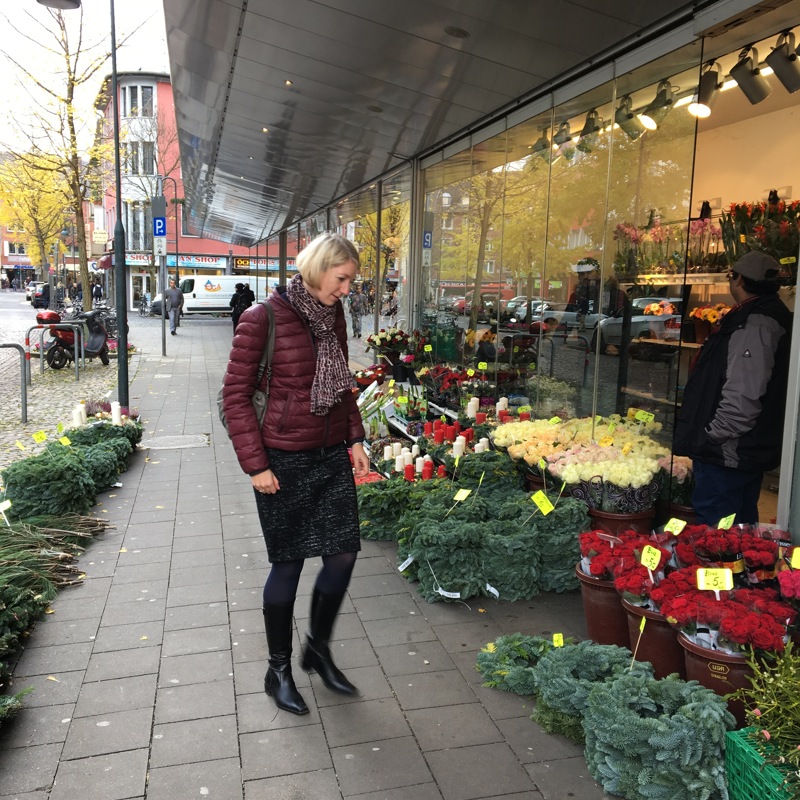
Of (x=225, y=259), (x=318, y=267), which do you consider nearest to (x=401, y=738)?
(x=318, y=267)

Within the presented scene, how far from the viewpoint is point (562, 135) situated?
6375 mm

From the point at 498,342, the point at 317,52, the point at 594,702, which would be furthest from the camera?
the point at 498,342

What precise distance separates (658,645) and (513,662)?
0.67 meters

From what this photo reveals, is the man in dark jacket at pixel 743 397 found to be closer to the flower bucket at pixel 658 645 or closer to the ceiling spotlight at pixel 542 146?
the flower bucket at pixel 658 645

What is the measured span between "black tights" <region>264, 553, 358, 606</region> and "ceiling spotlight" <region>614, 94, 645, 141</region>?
382 centimetres

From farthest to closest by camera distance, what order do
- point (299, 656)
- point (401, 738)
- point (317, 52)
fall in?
1. point (317, 52)
2. point (299, 656)
3. point (401, 738)

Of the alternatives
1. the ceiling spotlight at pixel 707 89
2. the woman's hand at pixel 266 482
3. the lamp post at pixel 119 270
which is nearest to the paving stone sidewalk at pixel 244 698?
the woman's hand at pixel 266 482

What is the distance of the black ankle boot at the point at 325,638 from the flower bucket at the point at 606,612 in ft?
3.72

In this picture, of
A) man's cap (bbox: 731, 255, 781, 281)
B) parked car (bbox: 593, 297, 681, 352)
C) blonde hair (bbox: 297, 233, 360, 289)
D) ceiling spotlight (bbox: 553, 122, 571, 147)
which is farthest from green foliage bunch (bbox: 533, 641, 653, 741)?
ceiling spotlight (bbox: 553, 122, 571, 147)

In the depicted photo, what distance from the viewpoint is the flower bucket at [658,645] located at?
302 cm

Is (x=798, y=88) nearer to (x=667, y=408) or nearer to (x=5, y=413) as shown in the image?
(x=667, y=408)

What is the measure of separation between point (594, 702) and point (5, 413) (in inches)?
376

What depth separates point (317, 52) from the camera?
639cm

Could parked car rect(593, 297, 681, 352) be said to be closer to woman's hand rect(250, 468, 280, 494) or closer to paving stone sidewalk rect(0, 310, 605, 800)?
paving stone sidewalk rect(0, 310, 605, 800)
